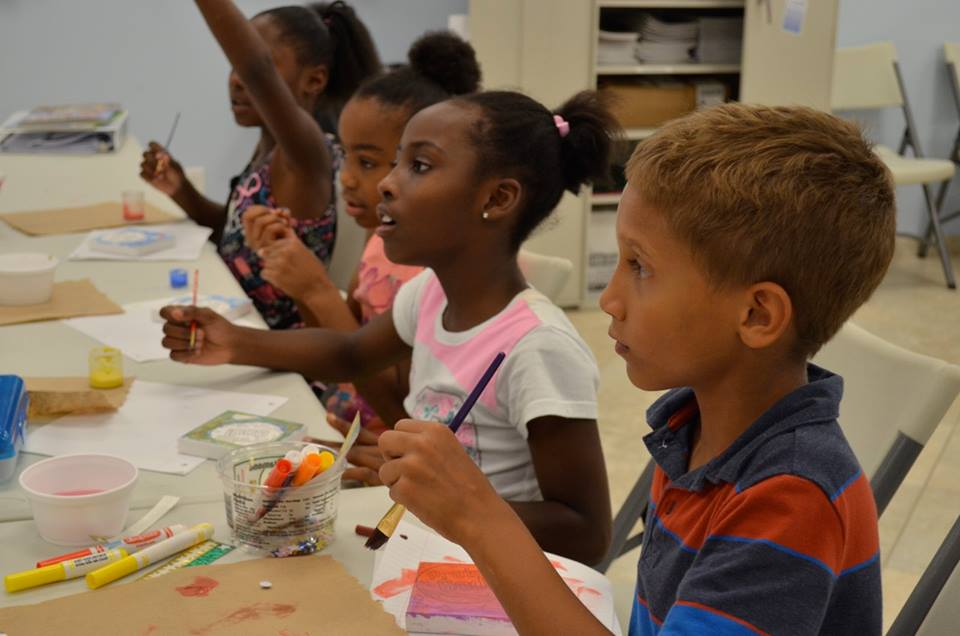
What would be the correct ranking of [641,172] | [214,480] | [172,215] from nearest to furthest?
[641,172]
[214,480]
[172,215]

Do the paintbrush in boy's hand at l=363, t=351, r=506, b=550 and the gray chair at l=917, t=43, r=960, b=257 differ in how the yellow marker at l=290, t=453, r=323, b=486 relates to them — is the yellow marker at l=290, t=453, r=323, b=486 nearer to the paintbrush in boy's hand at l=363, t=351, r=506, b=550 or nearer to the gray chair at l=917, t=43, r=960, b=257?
the paintbrush in boy's hand at l=363, t=351, r=506, b=550

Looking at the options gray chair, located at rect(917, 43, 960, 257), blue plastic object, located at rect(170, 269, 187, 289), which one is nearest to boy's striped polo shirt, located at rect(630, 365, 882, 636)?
blue plastic object, located at rect(170, 269, 187, 289)

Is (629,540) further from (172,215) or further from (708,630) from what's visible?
(172,215)

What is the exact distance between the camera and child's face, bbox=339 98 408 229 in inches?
72.8

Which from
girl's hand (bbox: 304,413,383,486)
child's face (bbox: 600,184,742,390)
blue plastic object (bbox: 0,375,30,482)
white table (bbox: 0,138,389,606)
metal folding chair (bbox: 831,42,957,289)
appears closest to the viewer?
child's face (bbox: 600,184,742,390)

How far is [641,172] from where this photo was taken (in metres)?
0.90

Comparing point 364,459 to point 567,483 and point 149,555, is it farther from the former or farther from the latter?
point 149,555

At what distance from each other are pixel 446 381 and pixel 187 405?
1.13 ft

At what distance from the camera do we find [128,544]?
1.04m

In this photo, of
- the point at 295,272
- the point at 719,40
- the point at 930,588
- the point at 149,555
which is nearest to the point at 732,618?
the point at 930,588

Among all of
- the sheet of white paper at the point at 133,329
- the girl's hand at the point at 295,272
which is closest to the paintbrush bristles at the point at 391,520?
the sheet of white paper at the point at 133,329

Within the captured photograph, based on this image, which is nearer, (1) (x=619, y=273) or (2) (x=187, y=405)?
(1) (x=619, y=273)

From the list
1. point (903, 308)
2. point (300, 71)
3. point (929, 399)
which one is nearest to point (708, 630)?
point (929, 399)

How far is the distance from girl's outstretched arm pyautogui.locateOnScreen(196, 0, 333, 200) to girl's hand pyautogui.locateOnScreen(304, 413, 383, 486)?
2.47 ft
